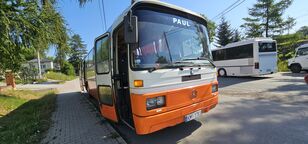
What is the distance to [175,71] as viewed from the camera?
13.1ft

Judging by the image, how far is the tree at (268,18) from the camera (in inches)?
1307

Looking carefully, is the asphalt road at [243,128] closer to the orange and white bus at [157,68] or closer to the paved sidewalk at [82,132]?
the paved sidewalk at [82,132]

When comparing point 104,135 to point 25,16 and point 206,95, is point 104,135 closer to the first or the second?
point 206,95

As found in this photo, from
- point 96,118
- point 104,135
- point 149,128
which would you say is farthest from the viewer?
point 96,118

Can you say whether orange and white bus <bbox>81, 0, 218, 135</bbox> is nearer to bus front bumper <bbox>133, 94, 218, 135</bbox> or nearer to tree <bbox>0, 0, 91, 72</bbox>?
bus front bumper <bbox>133, 94, 218, 135</bbox>

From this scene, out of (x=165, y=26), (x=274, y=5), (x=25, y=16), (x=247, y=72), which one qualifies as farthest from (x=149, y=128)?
(x=274, y=5)

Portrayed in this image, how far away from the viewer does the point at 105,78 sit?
5.27 m

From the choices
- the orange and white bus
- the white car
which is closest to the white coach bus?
the white car

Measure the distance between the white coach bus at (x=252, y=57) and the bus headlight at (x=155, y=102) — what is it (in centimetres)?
1243

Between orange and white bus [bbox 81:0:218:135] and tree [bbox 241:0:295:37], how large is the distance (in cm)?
3511

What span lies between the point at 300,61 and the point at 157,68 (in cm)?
1734

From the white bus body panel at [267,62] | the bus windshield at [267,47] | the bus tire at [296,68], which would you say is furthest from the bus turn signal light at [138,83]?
the bus tire at [296,68]

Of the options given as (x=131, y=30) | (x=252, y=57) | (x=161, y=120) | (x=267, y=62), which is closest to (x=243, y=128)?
(x=161, y=120)

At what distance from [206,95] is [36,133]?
490 centimetres
